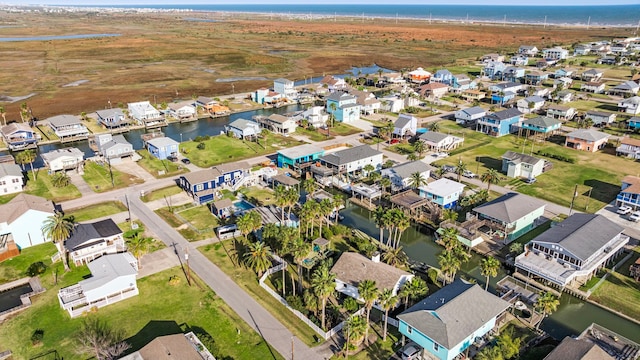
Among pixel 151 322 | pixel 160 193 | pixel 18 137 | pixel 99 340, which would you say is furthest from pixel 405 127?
pixel 18 137

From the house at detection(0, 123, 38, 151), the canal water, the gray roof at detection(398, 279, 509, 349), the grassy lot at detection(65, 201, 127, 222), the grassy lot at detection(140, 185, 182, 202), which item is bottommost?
the canal water

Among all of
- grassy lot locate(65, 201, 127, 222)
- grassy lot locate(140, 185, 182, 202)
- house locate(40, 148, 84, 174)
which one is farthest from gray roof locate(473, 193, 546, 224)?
house locate(40, 148, 84, 174)

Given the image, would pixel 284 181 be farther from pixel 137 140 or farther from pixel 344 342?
pixel 137 140

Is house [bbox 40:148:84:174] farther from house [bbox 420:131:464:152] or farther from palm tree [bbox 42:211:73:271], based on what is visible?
house [bbox 420:131:464:152]

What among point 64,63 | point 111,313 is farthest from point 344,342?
point 64,63

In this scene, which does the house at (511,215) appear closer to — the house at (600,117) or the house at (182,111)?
the house at (600,117)
